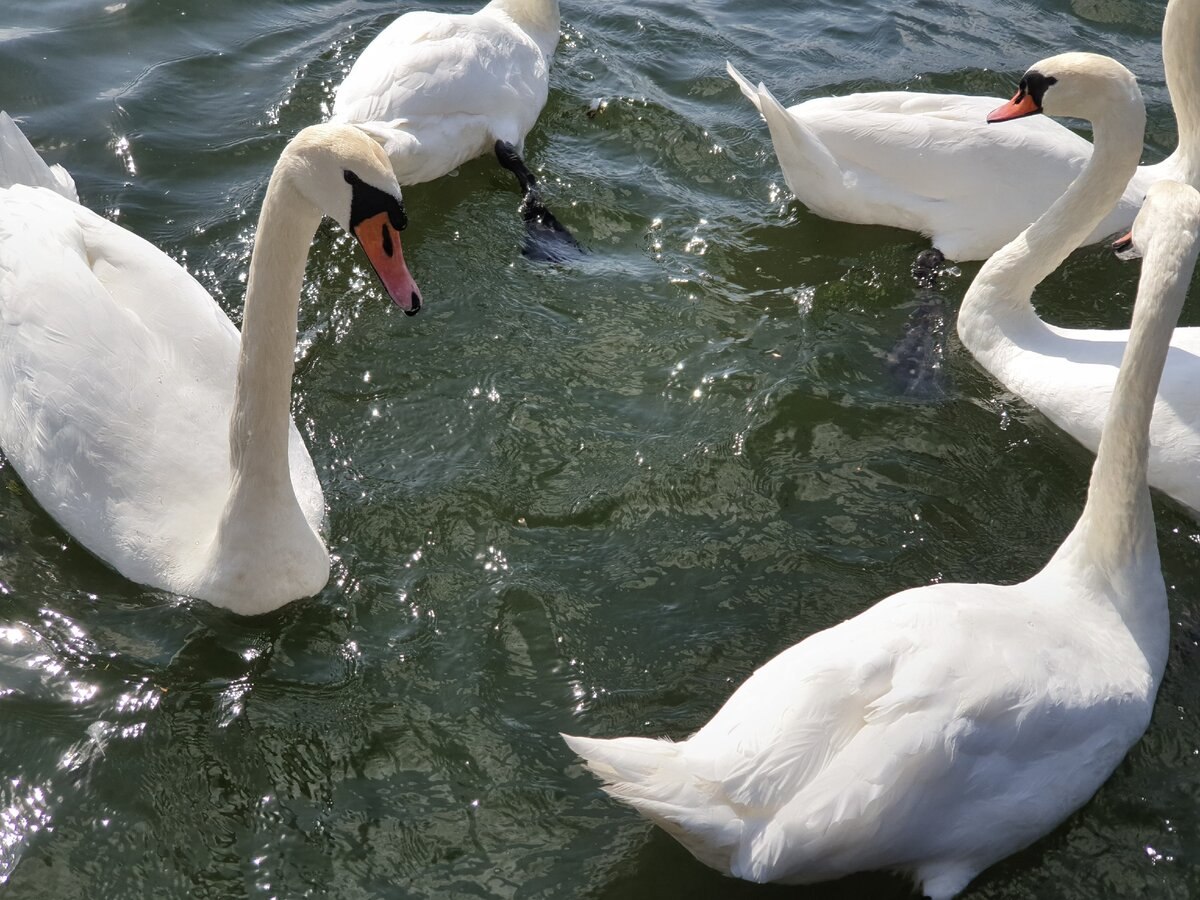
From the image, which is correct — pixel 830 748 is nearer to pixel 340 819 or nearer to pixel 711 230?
pixel 340 819

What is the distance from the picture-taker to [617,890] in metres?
3.74

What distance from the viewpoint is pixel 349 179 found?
3.84 metres

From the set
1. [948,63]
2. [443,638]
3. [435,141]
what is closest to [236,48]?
[435,141]

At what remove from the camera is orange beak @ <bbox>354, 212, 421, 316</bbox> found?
3969 mm

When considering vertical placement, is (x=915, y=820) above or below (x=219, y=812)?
above

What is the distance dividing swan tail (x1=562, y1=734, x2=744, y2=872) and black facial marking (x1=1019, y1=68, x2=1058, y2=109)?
13.3 feet

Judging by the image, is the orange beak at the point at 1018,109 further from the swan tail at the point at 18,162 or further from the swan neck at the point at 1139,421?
the swan tail at the point at 18,162

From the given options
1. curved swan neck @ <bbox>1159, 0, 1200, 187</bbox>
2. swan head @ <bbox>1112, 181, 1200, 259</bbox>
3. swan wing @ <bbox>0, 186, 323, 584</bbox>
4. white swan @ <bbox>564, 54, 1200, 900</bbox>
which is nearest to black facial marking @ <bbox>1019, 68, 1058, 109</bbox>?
curved swan neck @ <bbox>1159, 0, 1200, 187</bbox>

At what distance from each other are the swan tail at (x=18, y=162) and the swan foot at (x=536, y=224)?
92.5 inches

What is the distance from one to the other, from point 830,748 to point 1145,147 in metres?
6.40

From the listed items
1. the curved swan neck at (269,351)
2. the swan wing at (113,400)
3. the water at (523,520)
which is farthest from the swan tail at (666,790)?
the swan wing at (113,400)

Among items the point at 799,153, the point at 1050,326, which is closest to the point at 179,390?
the point at 799,153

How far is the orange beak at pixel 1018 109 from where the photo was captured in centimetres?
611

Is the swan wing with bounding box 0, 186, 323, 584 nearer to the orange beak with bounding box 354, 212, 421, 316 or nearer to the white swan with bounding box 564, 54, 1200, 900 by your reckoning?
the orange beak with bounding box 354, 212, 421, 316
